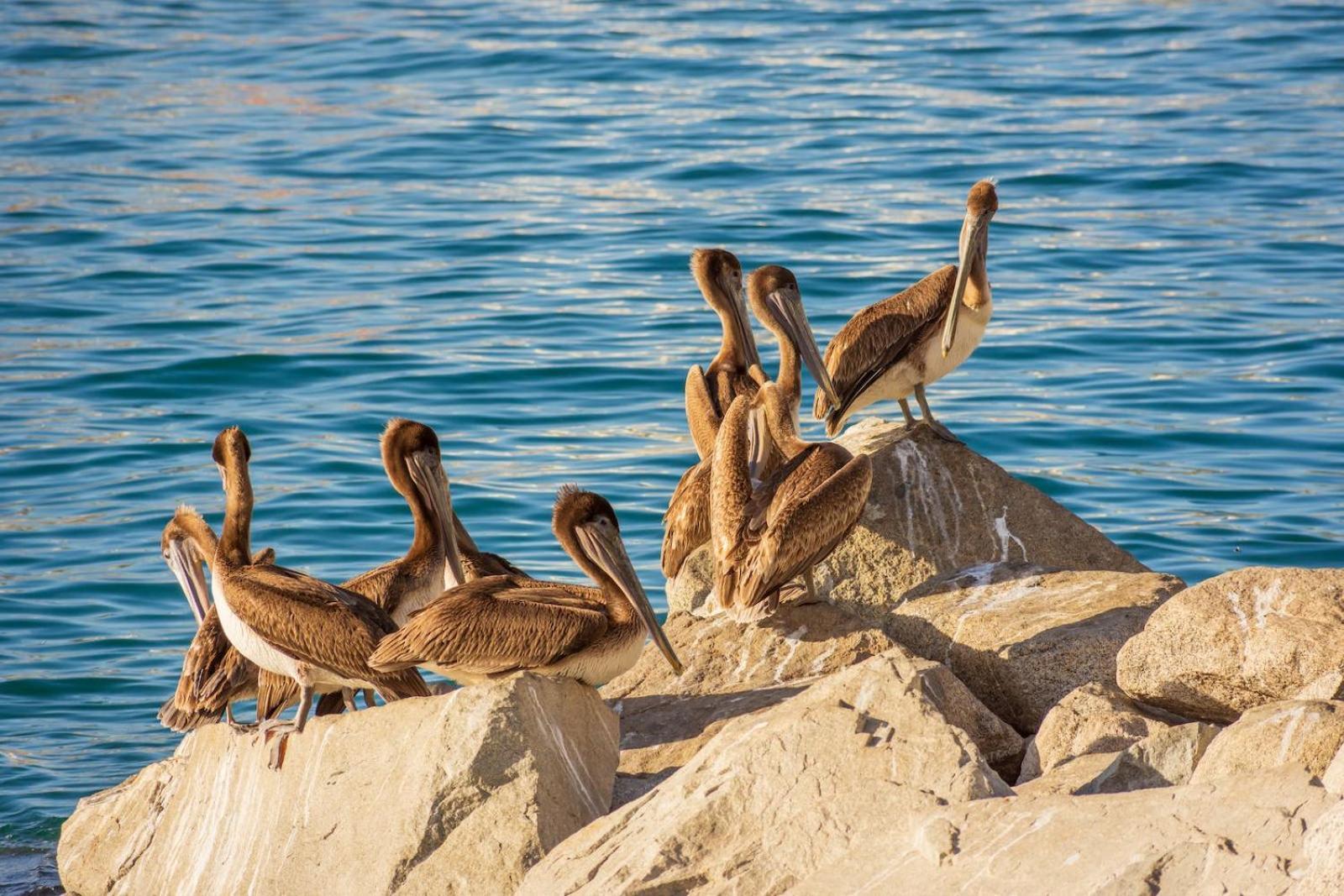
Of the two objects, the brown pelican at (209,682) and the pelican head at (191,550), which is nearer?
the brown pelican at (209,682)

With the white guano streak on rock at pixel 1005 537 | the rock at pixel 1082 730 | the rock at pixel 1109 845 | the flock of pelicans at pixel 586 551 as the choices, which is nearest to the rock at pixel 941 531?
the white guano streak on rock at pixel 1005 537

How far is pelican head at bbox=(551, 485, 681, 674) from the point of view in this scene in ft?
20.8

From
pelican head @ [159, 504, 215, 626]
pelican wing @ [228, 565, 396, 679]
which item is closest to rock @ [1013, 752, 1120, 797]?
pelican wing @ [228, 565, 396, 679]

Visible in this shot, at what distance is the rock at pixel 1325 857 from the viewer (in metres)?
4.00

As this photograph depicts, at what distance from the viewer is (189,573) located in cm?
832

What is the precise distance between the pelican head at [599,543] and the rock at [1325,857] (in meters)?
2.72

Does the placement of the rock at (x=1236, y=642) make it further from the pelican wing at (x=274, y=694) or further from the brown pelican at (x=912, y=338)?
the pelican wing at (x=274, y=694)

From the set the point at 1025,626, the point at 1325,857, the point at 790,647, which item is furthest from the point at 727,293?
the point at 1325,857

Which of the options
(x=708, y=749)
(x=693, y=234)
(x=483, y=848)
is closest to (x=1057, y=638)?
(x=708, y=749)

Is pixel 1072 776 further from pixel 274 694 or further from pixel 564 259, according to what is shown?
pixel 564 259

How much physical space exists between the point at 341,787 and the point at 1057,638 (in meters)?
2.63

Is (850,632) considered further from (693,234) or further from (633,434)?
(693,234)

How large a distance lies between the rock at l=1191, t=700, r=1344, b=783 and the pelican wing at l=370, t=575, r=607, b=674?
2.07m

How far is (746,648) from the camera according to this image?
7.10m
